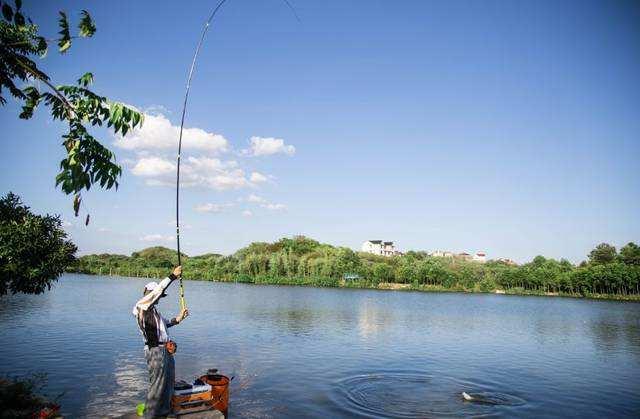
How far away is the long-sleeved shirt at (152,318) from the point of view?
841 cm

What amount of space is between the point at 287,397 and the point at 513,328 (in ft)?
91.6

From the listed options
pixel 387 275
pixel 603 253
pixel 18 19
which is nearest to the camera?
pixel 18 19

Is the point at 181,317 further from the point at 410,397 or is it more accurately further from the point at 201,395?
the point at 410,397

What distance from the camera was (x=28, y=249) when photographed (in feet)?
40.9

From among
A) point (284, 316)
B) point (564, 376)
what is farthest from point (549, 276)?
point (564, 376)

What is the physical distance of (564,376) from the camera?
20000 mm

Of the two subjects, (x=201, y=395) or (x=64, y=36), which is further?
(x=201, y=395)

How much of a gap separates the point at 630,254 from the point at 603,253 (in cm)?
1870

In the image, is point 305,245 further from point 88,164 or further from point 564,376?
point 88,164

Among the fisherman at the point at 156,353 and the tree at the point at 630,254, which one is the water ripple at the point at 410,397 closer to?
the fisherman at the point at 156,353

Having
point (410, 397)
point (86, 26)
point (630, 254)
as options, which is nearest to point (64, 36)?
point (86, 26)

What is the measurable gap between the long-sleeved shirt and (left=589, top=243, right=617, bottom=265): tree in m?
147

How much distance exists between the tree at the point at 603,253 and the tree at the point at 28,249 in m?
146

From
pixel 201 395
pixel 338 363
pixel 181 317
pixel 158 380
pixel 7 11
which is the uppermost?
pixel 7 11
